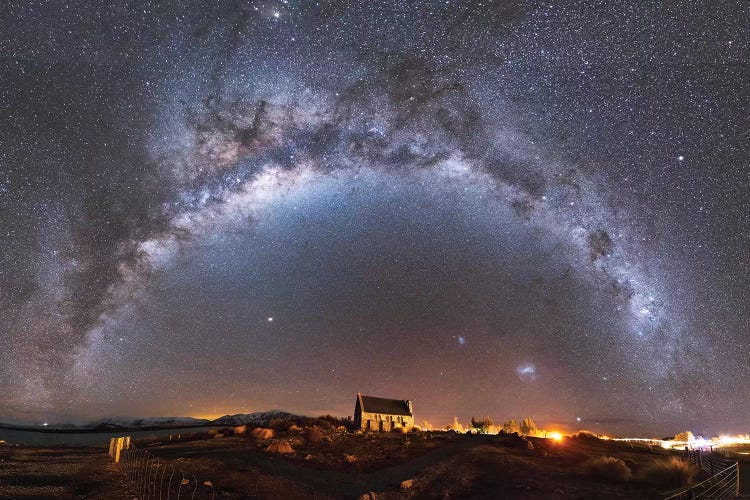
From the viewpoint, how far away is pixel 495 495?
2045 cm

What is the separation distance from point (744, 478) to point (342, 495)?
72.4ft

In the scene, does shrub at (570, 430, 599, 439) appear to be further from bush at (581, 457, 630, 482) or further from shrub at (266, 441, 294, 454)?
shrub at (266, 441, 294, 454)

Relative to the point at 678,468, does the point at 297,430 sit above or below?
below

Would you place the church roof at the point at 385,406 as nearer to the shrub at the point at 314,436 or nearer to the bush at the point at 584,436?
the shrub at the point at 314,436

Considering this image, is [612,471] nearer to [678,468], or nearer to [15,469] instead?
[678,468]

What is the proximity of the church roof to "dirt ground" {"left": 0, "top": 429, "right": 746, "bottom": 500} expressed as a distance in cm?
2611

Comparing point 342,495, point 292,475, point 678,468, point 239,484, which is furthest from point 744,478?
point 239,484

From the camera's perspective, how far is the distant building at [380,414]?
6028cm

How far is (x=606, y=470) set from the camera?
73.9 ft

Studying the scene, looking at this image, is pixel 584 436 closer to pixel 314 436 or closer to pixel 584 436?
pixel 584 436

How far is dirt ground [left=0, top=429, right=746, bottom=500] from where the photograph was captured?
19484mm

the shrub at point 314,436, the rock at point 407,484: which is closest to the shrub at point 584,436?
the shrub at point 314,436

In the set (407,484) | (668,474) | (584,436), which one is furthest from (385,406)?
(668,474)

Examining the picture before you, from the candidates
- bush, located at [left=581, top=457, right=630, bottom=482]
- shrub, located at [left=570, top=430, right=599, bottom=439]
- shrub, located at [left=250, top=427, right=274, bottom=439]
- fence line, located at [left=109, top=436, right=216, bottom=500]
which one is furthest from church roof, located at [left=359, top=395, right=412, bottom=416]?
bush, located at [left=581, top=457, right=630, bottom=482]
